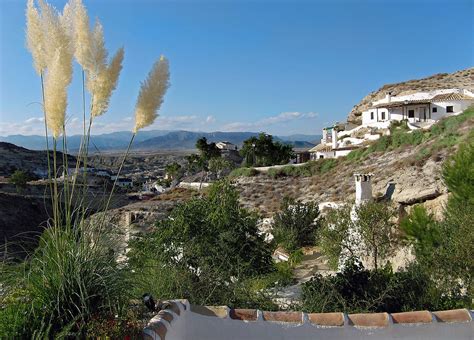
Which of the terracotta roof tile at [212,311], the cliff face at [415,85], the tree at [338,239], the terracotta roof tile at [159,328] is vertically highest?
the cliff face at [415,85]

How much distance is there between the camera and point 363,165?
87.7 feet

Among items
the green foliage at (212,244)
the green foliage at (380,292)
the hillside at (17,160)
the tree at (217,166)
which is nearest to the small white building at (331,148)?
the tree at (217,166)

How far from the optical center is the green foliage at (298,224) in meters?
16.6

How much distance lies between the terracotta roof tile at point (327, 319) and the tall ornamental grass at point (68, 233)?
1.42 m

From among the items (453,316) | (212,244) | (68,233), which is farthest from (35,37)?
(212,244)

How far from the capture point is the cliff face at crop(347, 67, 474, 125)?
47656 millimetres

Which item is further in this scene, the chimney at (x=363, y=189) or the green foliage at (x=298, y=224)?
the green foliage at (x=298, y=224)

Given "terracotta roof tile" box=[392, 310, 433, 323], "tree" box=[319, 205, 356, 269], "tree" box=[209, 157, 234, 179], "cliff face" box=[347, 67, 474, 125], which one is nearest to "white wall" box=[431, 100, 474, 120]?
"cliff face" box=[347, 67, 474, 125]

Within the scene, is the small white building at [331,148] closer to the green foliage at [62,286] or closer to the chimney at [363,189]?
the chimney at [363,189]

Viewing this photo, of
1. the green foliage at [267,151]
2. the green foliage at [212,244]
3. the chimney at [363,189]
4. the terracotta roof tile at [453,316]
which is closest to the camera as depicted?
the terracotta roof tile at [453,316]

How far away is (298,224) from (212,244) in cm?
943

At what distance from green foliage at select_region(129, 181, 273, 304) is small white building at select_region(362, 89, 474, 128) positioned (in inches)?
1176

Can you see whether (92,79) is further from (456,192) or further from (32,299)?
(456,192)

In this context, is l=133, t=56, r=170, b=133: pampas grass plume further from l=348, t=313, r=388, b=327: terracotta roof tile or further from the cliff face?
the cliff face
